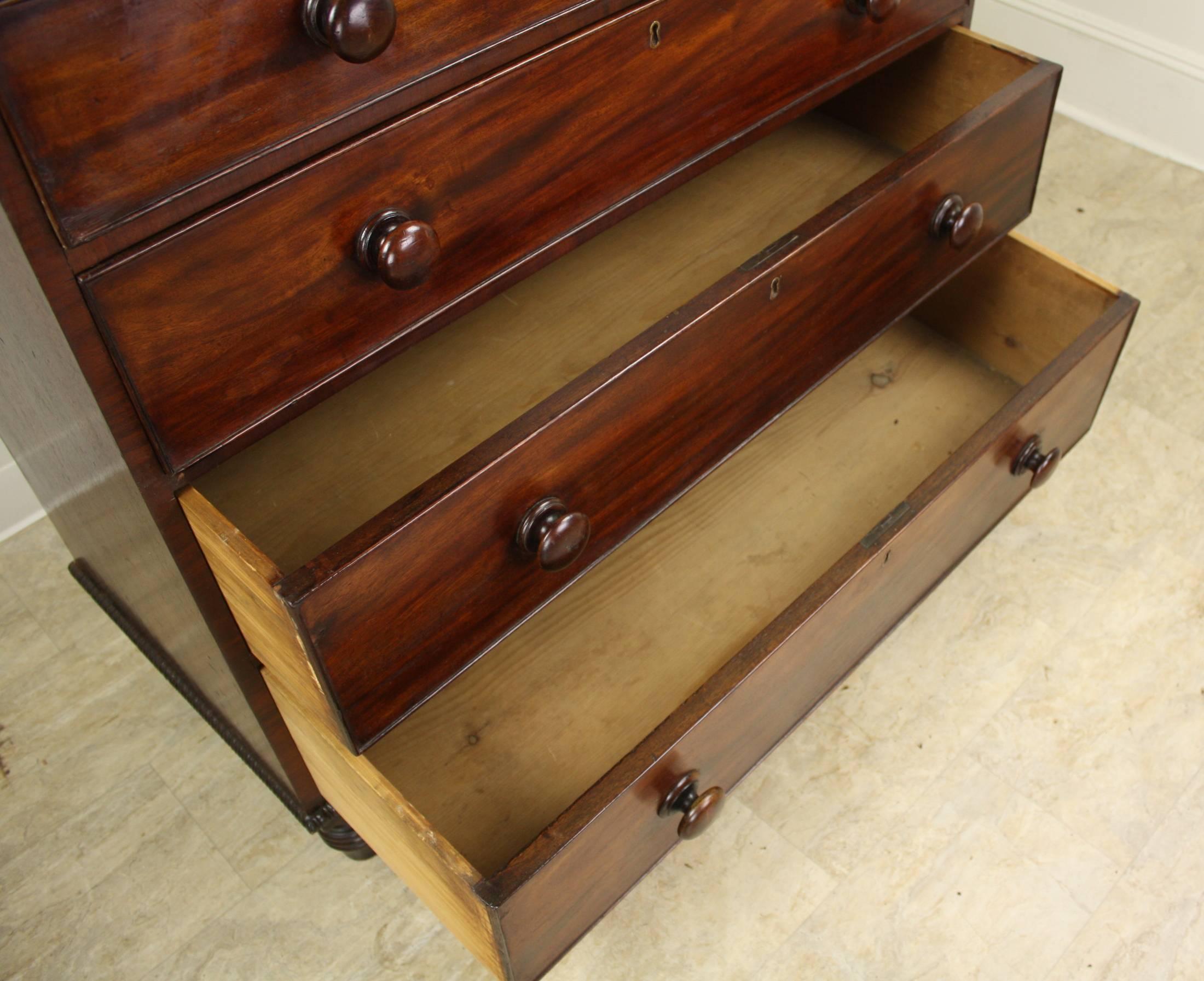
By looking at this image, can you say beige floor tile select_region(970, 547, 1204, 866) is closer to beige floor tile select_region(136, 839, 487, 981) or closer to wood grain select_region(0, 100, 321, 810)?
beige floor tile select_region(136, 839, 487, 981)

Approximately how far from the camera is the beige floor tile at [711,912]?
3.30 ft

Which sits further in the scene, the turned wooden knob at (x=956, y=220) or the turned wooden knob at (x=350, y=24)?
the turned wooden knob at (x=956, y=220)

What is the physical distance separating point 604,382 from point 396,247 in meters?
0.16

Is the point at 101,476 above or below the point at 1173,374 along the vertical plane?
Result: above

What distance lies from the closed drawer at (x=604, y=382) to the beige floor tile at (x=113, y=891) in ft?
1.37

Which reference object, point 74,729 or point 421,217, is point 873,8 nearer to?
point 421,217

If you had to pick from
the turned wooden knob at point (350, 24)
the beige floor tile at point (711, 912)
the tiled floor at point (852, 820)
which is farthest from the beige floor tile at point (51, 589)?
the turned wooden knob at point (350, 24)

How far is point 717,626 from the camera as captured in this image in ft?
3.28

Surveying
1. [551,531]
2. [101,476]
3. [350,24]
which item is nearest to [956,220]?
[551,531]

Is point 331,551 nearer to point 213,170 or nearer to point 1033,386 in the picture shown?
point 213,170

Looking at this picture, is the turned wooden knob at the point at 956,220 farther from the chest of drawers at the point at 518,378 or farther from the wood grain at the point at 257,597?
the wood grain at the point at 257,597

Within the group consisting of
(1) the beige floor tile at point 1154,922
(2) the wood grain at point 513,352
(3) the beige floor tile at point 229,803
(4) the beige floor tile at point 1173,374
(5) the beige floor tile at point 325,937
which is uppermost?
(2) the wood grain at point 513,352

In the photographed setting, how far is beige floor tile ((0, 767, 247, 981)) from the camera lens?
1.02 meters

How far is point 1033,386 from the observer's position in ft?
3.37
